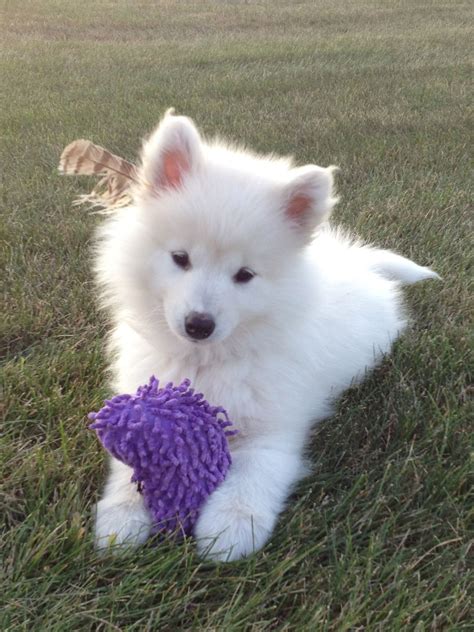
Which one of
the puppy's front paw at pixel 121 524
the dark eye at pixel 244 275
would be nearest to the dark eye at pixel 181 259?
the dark eye at pixel 244 275

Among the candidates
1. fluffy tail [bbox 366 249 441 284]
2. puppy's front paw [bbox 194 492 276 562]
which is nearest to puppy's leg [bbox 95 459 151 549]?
puppy's front paw [bbox 194 492 276 562]

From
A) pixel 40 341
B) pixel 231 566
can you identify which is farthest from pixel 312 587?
pixel 40 341

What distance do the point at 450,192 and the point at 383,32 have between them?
9.14 metres

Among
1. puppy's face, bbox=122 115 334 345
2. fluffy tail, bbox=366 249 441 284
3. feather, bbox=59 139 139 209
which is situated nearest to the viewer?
puppy's face, bbox=122 115 334 345

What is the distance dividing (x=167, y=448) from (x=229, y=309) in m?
0.49

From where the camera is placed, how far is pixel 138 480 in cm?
185

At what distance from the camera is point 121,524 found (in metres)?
1.78

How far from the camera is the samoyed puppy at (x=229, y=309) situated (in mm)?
1886

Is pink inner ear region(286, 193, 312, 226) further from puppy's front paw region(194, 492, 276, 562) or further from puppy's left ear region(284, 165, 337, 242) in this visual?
puppy's front paw region(194, 492, 276, 562)

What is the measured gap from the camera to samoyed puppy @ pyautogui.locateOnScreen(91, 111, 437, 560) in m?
1.89

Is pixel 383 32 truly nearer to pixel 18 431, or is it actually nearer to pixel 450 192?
pixel 450 192

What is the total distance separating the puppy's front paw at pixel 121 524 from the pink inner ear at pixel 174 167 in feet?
3.54

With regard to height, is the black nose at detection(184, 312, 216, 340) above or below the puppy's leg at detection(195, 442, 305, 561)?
above

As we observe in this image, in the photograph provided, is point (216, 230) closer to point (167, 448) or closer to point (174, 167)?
point (174, 167)
